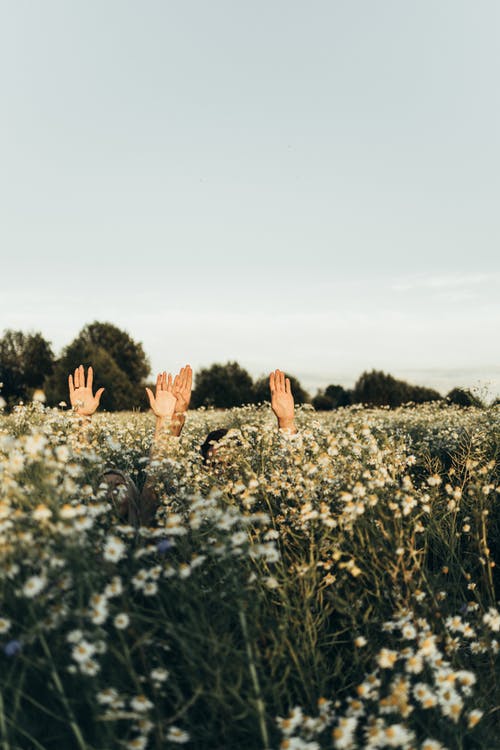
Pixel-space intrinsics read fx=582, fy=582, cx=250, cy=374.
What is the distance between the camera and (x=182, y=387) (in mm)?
6617

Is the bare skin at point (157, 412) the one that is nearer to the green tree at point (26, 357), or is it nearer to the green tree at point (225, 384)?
the green tree at point (225, 384)

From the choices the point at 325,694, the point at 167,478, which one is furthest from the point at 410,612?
the point at 167,478

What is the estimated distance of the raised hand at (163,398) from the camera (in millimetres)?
6359

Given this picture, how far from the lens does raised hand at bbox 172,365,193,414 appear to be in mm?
6613

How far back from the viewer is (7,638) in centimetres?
266

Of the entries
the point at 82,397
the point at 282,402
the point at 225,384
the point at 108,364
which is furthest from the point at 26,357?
the point at 282,402

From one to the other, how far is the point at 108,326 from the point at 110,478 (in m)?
49.0

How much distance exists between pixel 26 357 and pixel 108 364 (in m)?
13.3

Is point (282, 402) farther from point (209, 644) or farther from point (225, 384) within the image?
point (225, 384)

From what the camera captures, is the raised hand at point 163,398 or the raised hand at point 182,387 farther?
the raised hand at point 182,387

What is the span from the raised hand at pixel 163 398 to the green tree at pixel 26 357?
4928 cm

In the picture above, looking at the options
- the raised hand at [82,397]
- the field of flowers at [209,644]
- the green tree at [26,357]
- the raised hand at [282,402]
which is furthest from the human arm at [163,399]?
the green tree at [26,357]

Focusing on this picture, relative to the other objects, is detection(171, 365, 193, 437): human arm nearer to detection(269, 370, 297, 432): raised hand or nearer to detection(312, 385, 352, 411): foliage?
detection(269, 370, 297, 432): raised hand

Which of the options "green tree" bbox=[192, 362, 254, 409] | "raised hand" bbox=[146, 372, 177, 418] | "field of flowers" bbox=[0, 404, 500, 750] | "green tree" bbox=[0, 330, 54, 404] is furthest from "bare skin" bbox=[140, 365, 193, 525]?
"green tree" bbox=[0, 330, 54, 404]
